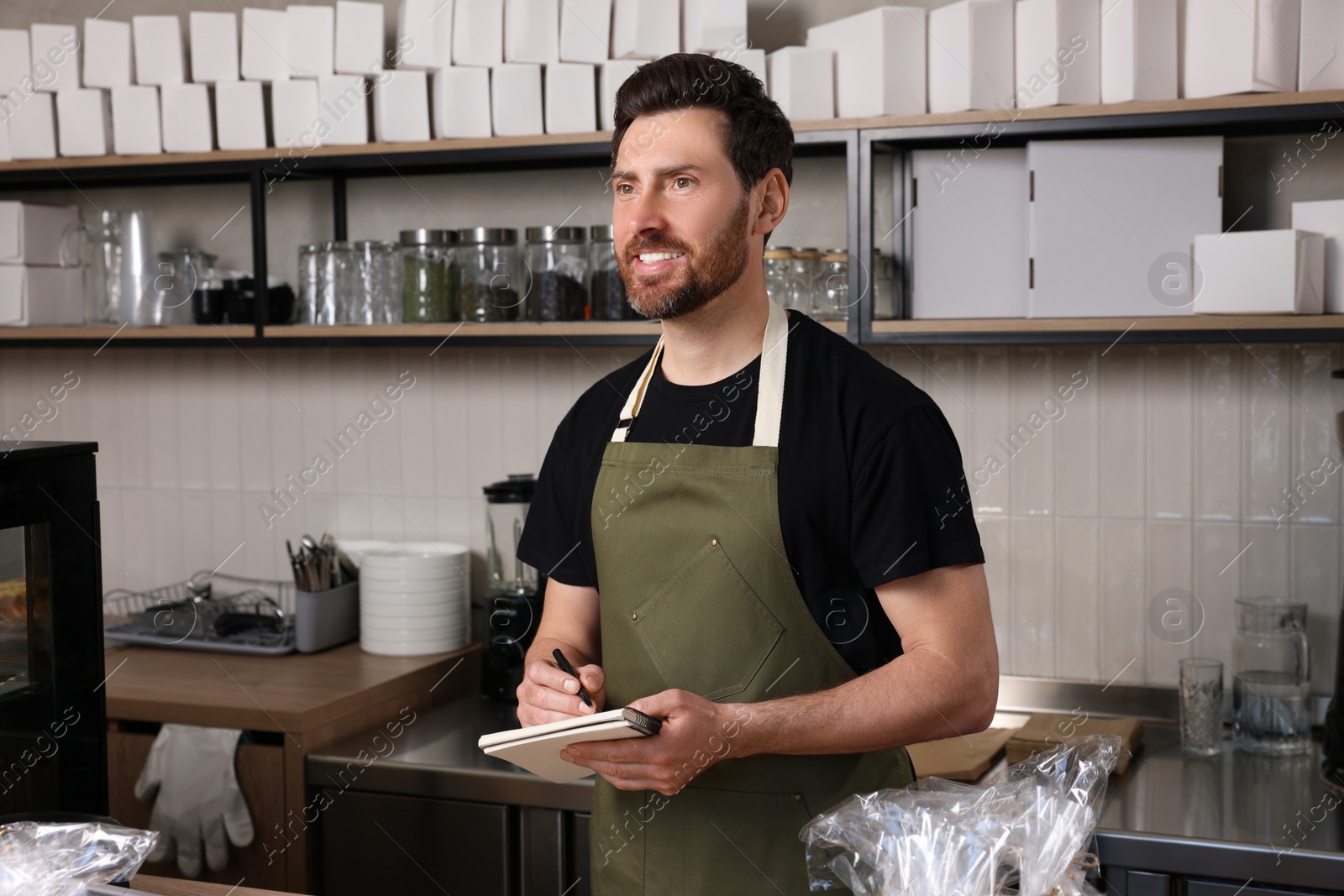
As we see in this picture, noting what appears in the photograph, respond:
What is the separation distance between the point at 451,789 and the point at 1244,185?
1916mm

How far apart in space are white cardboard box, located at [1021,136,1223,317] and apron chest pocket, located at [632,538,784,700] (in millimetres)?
Result: 1076

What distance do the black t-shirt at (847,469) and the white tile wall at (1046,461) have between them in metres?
1.09

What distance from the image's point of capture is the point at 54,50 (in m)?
3.01

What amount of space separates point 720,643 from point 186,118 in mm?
1994

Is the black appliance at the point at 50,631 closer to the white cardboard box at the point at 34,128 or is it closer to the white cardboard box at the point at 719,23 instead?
the white cardboard box at the point at 719,23

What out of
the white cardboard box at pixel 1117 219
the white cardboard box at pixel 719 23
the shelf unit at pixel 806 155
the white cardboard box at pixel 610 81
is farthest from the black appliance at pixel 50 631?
the white cardboard box at pixel 1117 219

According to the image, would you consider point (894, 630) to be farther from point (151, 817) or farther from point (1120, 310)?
point (151, 817)

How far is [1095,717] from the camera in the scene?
252 cm

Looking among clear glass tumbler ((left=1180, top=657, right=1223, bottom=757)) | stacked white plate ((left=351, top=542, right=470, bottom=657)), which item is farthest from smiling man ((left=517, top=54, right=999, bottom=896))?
stacked white plate ((left=351, top=542, right=470, bottom=657))

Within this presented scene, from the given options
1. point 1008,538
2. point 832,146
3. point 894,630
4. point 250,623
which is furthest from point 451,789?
point 832,146

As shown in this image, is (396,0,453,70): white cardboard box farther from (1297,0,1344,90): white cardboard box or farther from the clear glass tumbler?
the clear glass tumbler

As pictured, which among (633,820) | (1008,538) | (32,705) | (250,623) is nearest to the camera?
(32,705)

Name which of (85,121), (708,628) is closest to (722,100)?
(708,628)

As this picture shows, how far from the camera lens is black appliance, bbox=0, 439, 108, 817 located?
4.90ft
